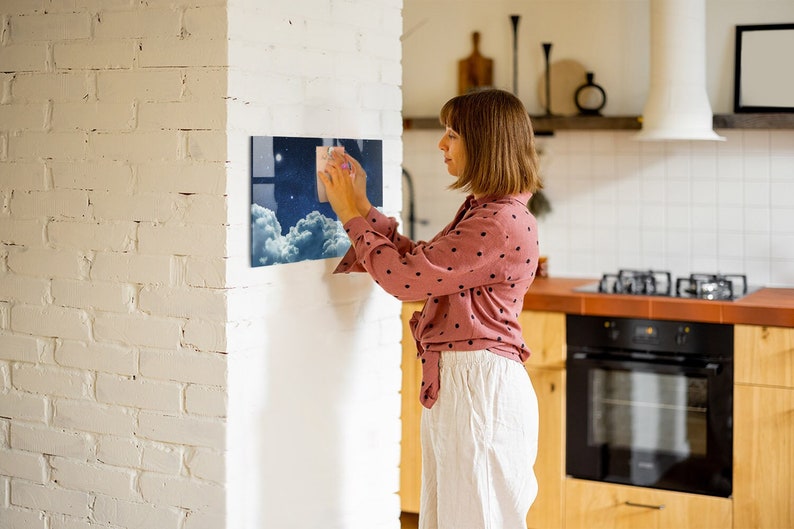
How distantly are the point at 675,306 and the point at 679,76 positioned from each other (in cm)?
89

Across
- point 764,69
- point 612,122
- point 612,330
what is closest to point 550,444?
point 612,330

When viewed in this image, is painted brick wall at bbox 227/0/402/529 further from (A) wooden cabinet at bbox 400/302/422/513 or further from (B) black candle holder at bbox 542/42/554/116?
(B) black candle holder at bbox 542/42/554/116

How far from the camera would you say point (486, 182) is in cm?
247

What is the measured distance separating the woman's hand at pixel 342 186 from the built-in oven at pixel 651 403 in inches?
55.5

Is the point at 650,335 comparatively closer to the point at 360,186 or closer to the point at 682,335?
the point at 682,335

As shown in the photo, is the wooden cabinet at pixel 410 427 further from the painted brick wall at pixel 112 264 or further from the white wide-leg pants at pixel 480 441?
the painted brick wall at pixel 112 264

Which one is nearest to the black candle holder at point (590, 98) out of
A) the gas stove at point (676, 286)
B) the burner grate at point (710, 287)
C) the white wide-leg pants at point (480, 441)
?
the gas stove at point (676, 286)

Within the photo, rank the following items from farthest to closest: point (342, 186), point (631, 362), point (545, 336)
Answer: point (545, 336) → point (631, 362) → point (342, 186)

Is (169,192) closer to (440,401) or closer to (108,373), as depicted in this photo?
(108,373)

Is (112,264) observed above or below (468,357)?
above

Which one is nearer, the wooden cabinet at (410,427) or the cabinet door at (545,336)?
the cabinet door at (545,336)

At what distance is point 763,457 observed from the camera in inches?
140

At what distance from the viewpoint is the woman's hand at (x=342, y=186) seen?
2.60 meters

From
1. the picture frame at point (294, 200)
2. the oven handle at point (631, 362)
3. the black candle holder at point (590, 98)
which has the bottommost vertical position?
the oven handle at point (631, 362)
